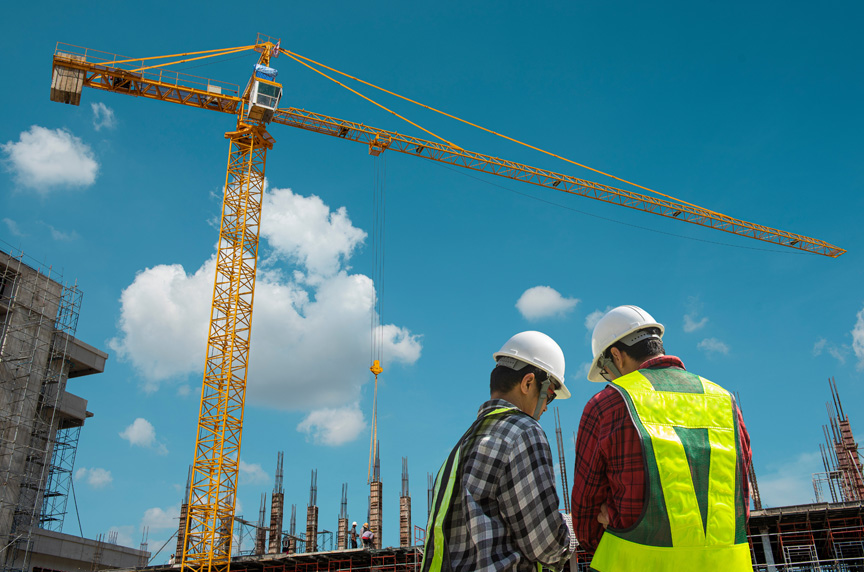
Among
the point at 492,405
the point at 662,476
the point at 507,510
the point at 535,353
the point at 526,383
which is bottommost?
the point at 507,510

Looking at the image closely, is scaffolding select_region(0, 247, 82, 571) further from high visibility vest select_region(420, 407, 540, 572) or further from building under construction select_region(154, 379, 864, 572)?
high visibility vest select_region(420, 407, 540, 572)

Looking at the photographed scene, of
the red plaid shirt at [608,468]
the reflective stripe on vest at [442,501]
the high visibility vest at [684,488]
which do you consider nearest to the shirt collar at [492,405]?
the reflective stripe on vest at [442,501]

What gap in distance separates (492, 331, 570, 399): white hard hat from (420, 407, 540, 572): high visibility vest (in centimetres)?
37

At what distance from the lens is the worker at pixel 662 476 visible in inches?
94.6

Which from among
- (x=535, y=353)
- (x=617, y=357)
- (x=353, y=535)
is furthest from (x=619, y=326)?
(x=353, y=535)

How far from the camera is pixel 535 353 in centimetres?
299

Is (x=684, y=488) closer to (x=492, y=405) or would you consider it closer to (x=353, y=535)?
(x=492, y=405)

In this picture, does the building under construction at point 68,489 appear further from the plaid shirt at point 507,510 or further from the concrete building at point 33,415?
the plaid shirt at point 507,510

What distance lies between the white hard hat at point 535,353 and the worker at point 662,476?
0.31 m

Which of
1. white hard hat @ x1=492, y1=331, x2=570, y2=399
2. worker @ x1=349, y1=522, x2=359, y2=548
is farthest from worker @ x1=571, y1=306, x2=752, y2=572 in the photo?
worker @ x1=349, y1=522, x2=359, y2=548

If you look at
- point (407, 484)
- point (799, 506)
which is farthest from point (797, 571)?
point (407, 484)

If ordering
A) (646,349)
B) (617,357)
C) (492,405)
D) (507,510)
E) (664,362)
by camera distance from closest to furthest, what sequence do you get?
(507,510) → (492,405) → (664,362) → (646,349) → (617,357)

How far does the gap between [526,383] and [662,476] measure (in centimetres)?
70

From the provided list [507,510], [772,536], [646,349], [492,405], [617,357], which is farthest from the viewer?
[772,536]
